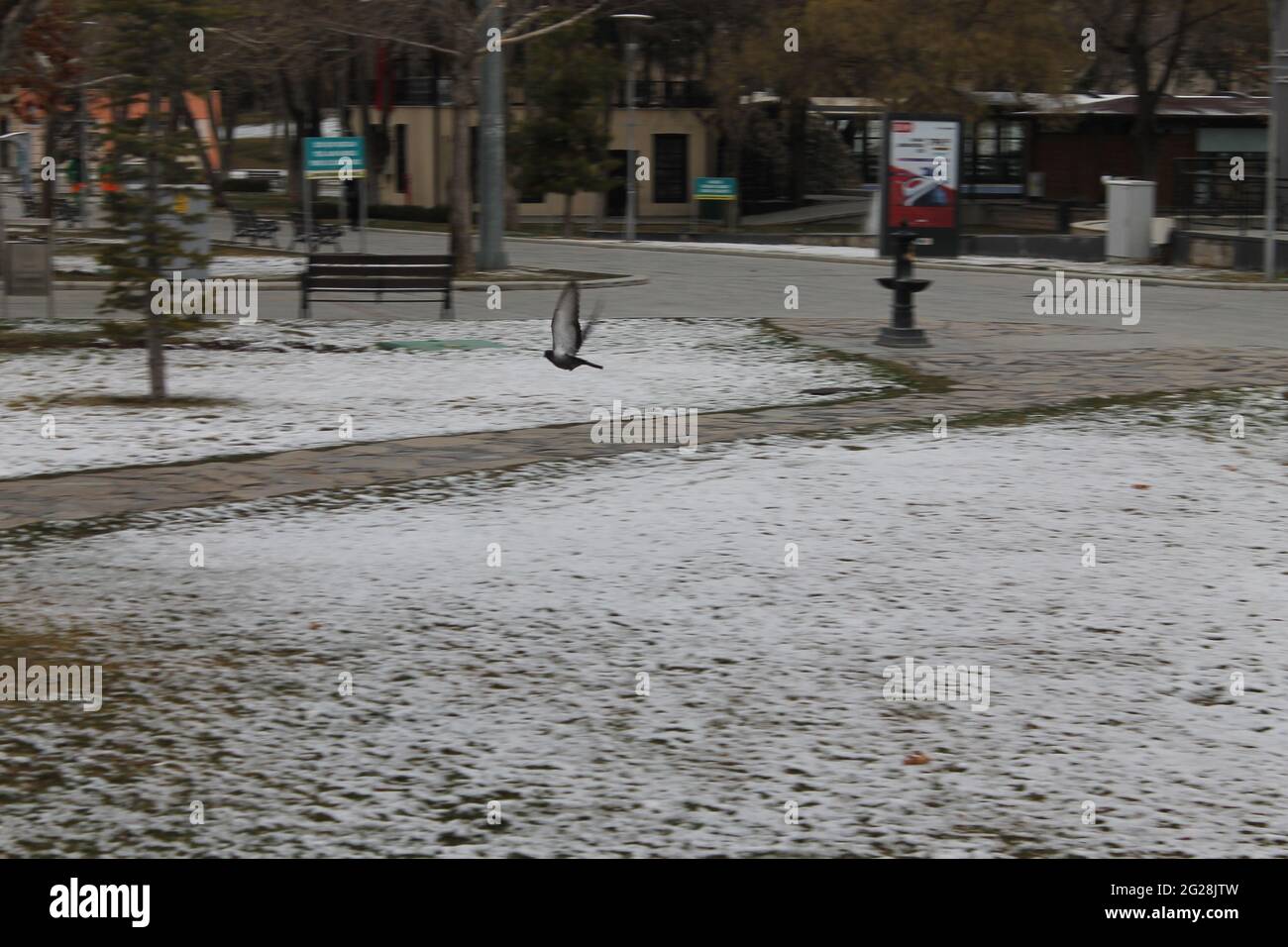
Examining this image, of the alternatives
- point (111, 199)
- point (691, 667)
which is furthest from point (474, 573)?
point (111, 199)

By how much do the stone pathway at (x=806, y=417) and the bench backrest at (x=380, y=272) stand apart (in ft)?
13.1

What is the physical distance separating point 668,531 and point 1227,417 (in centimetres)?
594

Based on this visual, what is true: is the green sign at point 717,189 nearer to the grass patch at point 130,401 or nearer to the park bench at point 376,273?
the park bench at point 376,273

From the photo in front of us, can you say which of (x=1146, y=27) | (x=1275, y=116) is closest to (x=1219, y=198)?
(x=1275, y=116)

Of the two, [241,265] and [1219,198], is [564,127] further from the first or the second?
[241,265]

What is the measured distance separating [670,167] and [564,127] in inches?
730

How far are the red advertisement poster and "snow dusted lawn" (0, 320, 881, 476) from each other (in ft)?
42.7

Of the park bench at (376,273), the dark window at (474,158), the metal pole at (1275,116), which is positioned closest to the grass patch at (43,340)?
the park bench at (376,273)

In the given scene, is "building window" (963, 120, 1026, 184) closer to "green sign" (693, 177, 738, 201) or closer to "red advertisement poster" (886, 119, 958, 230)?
"green sign" (693, 177, 738, 201)

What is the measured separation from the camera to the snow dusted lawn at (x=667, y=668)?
513cm

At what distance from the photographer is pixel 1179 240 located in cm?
3269

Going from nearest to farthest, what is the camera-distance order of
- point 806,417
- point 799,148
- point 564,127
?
point 806,417, point 564,127, point 799,148

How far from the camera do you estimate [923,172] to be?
31.7 metres
